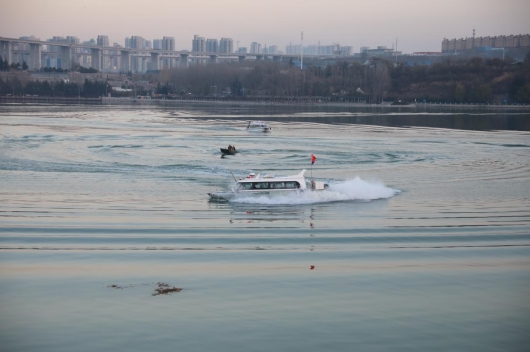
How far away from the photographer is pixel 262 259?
17.4m

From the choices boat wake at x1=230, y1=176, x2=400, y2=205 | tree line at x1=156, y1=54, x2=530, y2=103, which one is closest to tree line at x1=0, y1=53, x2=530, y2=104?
tree line at x1=156, y1=54, x2=530, y2=103

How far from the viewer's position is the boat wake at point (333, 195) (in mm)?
24875

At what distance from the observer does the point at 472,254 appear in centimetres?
1833

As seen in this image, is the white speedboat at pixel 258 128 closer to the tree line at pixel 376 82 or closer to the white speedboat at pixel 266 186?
the white speedboat at pixel 266 186

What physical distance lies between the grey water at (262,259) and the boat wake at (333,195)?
2.8 inches

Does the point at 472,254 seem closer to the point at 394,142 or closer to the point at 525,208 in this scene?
the point at 525,208

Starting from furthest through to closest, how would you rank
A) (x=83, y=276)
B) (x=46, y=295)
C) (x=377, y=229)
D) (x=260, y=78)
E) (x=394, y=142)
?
(x=260, y=78) < (x=394, y=142) < (x=377, y=229) < (x=83, y=276) < (x=46, y=295)

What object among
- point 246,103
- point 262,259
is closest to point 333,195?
point 262,259

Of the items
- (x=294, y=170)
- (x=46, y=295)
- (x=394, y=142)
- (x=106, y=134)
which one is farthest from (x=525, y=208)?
(x=106, y=134)

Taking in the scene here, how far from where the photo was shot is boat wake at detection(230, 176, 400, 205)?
24.9 meters

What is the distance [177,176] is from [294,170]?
595 centimetres

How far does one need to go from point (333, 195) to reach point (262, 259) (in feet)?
28.9

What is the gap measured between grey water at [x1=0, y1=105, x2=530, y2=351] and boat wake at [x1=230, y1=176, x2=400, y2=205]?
0.07 m

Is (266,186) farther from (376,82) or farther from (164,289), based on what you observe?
(376,82)
